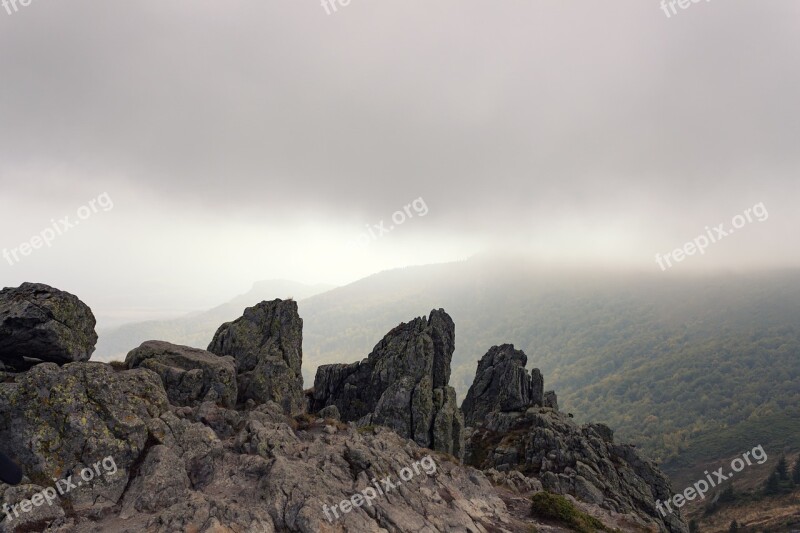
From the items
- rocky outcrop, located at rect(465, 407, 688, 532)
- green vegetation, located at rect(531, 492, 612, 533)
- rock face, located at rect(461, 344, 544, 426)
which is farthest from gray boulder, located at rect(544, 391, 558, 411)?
green vegetation, located at rect(531, 492, 612, 533)

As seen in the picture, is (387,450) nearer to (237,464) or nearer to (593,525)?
(237,464)

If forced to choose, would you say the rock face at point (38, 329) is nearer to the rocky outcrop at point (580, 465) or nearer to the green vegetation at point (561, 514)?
the green vegetation at point (561, 514)

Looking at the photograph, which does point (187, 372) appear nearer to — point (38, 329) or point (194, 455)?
point (38, 329)

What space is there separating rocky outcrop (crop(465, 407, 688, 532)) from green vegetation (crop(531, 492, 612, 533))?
1960 centimetres

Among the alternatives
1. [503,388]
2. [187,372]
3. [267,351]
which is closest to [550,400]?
[503,388]

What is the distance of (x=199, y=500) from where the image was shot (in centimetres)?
1900

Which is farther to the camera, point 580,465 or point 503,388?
point 503,388

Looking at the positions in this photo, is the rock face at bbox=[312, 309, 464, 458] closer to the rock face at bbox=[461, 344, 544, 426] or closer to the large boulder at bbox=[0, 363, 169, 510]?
the rock face at bbox=[461, 344, 544, 426]

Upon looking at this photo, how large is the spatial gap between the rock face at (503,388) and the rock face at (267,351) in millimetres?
48838

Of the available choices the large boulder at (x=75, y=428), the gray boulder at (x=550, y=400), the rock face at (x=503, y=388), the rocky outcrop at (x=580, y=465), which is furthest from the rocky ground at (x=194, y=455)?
the gray boulder at (x=550, y=400)

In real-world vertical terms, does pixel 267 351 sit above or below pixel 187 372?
below

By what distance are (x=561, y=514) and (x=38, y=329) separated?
40191 millimetres

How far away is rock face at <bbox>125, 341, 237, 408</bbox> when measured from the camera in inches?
1355

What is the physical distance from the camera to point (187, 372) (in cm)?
3506
